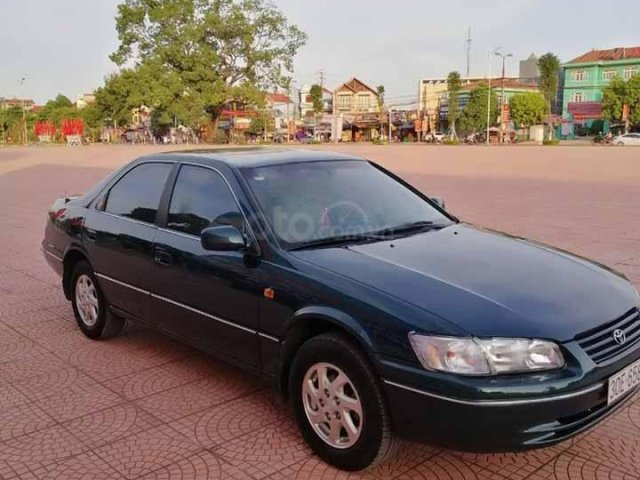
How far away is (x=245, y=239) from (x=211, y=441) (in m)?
1.08

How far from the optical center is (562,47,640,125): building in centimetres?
7850

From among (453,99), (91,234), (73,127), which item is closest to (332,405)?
(91,234)

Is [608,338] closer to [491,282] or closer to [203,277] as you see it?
[491,282]

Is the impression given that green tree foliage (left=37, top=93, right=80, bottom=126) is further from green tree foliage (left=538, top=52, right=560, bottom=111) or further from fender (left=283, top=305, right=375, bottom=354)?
fender (left=283, top=305, right=375, bottom=354)

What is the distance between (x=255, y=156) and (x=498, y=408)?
92.4 inches

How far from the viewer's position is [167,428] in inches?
141

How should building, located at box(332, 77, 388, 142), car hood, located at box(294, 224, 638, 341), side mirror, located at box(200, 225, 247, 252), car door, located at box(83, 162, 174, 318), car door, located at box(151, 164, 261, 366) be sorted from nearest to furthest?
car hood, located at box(294, 224, 638, 341) → side mirror, located at box(200, 225, 247, 252) → car door, located at box(151, 164, 261, 366) → car door, located at box(83, 162, 174, 318) → building, located at box(332, 77, 388, 142)

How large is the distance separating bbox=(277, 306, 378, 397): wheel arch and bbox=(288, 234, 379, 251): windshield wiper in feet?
1.40

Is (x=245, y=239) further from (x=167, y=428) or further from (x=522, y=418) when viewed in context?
(x=522, y=418)

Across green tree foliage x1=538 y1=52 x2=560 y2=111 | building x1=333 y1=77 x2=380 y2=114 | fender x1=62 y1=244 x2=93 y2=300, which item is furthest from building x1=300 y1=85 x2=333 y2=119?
fender x1=62 y1=244 x2=93 y2=300

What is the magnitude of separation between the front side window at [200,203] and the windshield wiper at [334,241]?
1.27 ft

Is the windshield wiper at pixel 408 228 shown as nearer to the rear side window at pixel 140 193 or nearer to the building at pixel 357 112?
the rear side window at pixel 140 193

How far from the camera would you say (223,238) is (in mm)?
3406

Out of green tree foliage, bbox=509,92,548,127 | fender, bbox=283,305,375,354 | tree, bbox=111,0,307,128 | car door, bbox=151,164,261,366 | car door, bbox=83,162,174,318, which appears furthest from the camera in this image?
green tree foliage, bbox=509,92,548,127
